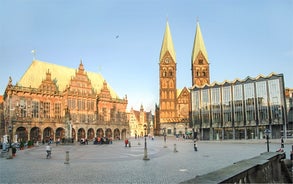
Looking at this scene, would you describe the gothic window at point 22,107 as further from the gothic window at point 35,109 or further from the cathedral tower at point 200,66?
the cathedral tower at point 200,66

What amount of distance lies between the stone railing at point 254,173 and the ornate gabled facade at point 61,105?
45204mm

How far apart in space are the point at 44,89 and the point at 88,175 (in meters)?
55.8

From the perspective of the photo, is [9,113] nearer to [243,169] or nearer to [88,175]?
[88,175]

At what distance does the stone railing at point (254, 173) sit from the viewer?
480 centimetres

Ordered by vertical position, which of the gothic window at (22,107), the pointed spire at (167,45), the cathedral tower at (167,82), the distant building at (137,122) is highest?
the pointed spire at (167,45)

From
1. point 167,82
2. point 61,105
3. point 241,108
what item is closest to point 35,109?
point 61,105

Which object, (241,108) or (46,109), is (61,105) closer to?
(46,109)

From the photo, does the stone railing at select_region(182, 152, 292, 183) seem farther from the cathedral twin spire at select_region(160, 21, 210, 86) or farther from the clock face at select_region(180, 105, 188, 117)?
the cathedral twin spire at select_region(160, 21, 210, 86)

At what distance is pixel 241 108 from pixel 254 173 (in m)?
69.7

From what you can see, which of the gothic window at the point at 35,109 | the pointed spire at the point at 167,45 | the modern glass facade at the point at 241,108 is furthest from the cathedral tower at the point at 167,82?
the gothic window at the point at 35,109

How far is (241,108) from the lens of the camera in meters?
72.0

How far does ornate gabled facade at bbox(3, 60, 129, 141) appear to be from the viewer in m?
59.3

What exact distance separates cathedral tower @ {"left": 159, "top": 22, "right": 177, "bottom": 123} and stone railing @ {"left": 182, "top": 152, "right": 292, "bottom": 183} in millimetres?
100142

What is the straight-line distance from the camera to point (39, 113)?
6309 centimetres
